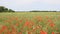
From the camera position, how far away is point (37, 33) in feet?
10.0


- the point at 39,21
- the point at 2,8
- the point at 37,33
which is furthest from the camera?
Answer: the point at 2,8

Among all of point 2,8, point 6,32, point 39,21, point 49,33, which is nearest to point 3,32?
point 6,32

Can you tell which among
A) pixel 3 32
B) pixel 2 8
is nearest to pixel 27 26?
pixel 3 32

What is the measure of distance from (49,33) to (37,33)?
1.60ft

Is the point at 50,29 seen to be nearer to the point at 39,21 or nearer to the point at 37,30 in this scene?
the point at 37,30

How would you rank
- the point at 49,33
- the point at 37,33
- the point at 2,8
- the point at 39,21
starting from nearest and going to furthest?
the point at 37,33 → the point at 49,33 → the point at 39,21 → the point at 2,8

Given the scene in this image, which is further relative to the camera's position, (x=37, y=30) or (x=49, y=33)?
(x=49, y=33)

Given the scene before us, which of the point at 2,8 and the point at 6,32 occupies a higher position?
the point at 6,32

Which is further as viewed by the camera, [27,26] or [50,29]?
[50,29]

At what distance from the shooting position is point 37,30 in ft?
10.0

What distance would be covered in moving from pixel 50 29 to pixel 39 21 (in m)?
1.36

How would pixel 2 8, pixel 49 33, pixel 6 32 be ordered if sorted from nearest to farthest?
pixel 6 32
pixel 49 33
pixel 2 8

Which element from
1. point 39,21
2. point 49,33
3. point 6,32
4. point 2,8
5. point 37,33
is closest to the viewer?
point 6,32

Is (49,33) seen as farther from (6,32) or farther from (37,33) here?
(6,32)
